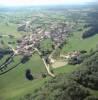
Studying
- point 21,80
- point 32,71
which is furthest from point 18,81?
point 32,71

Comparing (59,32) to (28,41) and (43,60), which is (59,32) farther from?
Result: (43,60)

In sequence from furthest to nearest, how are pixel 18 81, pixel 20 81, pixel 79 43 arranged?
pixel 79 43 → pixel 18 81 → pixel 20 81

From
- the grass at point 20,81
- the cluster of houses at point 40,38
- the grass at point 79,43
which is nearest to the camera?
the grass at point 20,81

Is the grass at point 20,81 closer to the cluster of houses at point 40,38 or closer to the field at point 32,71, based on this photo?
the field at point 32,71

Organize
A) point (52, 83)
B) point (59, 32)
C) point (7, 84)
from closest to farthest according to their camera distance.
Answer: point (52, 83)
point (7, 84)
point (59, 32)

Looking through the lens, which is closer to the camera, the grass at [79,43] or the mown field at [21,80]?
the mown field at [21,80]

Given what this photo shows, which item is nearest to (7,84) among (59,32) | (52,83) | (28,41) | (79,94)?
(52,83)

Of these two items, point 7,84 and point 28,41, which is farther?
point 28,41

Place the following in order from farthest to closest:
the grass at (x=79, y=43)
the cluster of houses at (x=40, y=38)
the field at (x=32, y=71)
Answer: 1. the cluster of houses at (x=40, y=38)
2. the grass at (x=79, y=43)
3. the field at (x=32, y=71)

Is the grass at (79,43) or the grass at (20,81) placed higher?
the grass at (20,81)

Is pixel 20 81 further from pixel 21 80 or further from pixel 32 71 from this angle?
pixel 32 71

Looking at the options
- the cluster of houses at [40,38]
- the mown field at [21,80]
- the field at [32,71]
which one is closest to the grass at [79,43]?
the field at [32,71]
